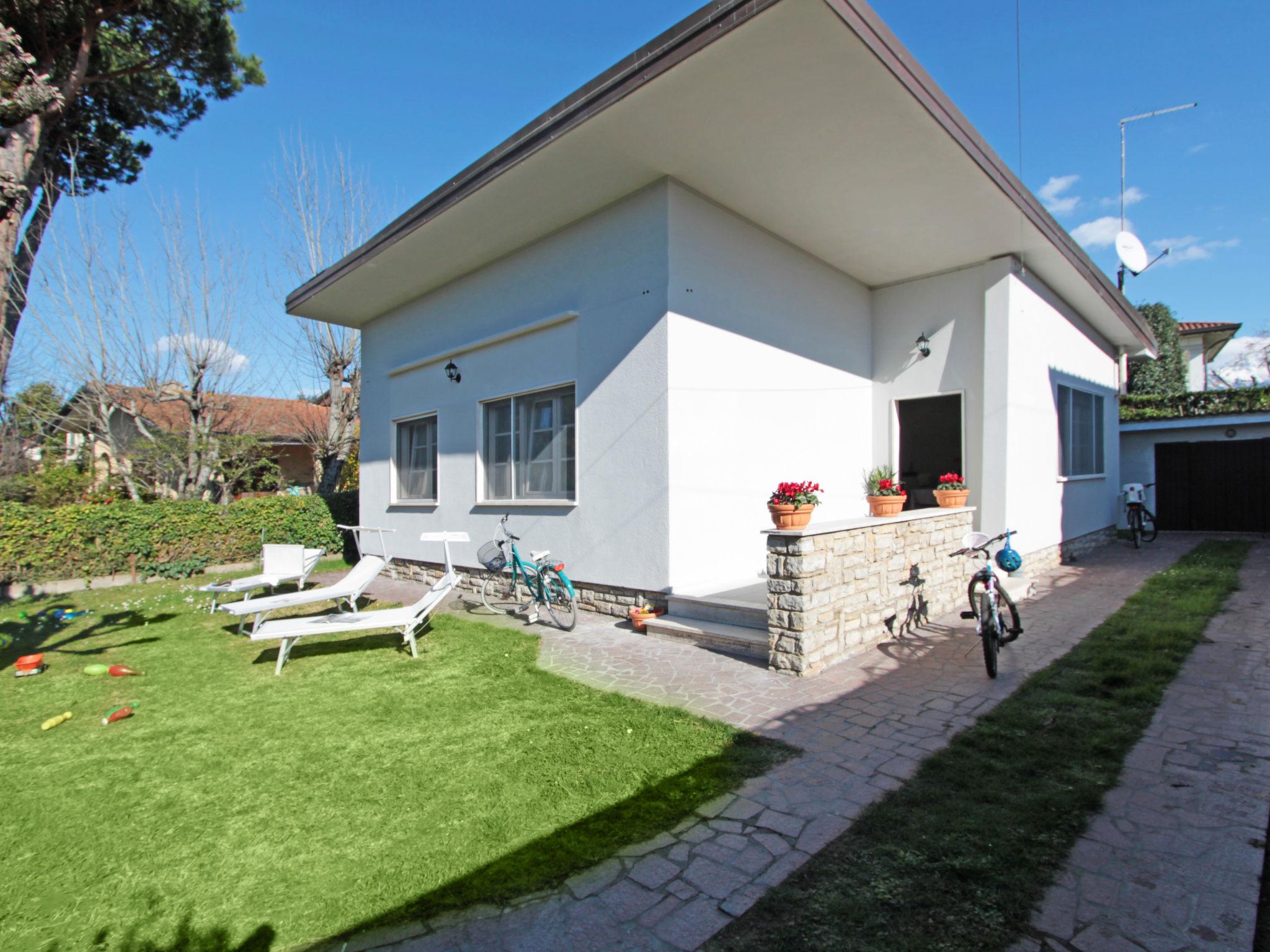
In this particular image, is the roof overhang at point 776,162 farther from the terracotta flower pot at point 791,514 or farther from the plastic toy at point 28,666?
the plastic toy at point 28,666

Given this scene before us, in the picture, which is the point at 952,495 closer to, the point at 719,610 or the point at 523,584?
the point at 719,610

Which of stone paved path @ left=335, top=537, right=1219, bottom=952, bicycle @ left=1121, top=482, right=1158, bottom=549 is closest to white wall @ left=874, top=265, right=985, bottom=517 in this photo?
stone paved path @ left=335, top=537, right=1219, bottom=952

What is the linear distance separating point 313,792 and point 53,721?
250 cm

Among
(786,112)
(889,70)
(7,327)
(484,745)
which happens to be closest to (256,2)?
(7,327)

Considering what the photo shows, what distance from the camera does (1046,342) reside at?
898cm

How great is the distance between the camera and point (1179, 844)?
2434 mm

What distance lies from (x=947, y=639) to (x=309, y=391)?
47.0 ft

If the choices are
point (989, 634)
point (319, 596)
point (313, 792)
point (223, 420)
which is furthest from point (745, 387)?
point (223, 420)

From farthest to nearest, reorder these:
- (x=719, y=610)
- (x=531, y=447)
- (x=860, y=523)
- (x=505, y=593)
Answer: (x=505, y=593), (x=531, y=447), (x=719, y=610), (x=860, y=523)

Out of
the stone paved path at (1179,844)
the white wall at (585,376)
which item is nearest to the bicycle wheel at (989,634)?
the stone paved path at (1179,844)

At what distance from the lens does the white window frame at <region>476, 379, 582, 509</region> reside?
23.2ft

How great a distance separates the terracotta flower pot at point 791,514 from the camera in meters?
4.91

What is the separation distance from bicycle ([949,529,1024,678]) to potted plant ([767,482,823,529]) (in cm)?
134

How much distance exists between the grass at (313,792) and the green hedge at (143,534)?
17.2ft
